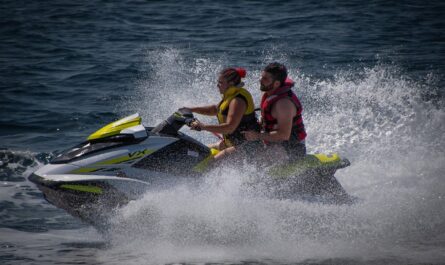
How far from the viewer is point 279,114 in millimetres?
6141

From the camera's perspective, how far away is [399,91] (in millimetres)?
10766

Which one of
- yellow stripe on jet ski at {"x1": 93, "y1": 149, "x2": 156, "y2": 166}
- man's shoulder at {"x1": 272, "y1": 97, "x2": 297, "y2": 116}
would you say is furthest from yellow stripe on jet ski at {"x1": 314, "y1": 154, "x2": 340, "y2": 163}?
yellow stripe on jet ski at {"x1": 93, "y1": 149, "x2": 156, "y2": 166}

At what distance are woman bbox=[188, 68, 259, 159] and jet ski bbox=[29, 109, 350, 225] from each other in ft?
0.74

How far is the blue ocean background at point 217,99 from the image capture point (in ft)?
20.1

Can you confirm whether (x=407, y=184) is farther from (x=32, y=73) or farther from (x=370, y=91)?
(x=32, y=73)

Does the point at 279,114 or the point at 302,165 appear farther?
the point at 302,165

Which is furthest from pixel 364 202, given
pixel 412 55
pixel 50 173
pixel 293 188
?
pixel 412 55

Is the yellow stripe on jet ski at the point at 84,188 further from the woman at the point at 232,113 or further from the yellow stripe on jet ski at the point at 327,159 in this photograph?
the yellow stripe on jet ski at the point at 327,159

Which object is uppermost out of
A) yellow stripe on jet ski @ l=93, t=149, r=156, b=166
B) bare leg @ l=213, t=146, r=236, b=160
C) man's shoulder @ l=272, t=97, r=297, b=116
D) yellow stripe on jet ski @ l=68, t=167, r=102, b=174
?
man's shoulder @ l=272, t=97, r=297, b=116

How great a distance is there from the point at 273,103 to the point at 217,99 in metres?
4.27

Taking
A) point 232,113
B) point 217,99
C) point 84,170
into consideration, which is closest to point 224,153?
point 232,113

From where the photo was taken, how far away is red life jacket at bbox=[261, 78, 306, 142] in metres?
6.21

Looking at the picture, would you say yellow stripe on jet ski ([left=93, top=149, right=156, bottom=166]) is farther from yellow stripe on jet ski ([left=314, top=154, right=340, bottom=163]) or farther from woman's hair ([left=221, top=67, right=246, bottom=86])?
yellow stripe on jet ski ([left=314, top=154, right=340, bottom=163])

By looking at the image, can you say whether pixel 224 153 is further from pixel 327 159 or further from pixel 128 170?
pixel 327 159
